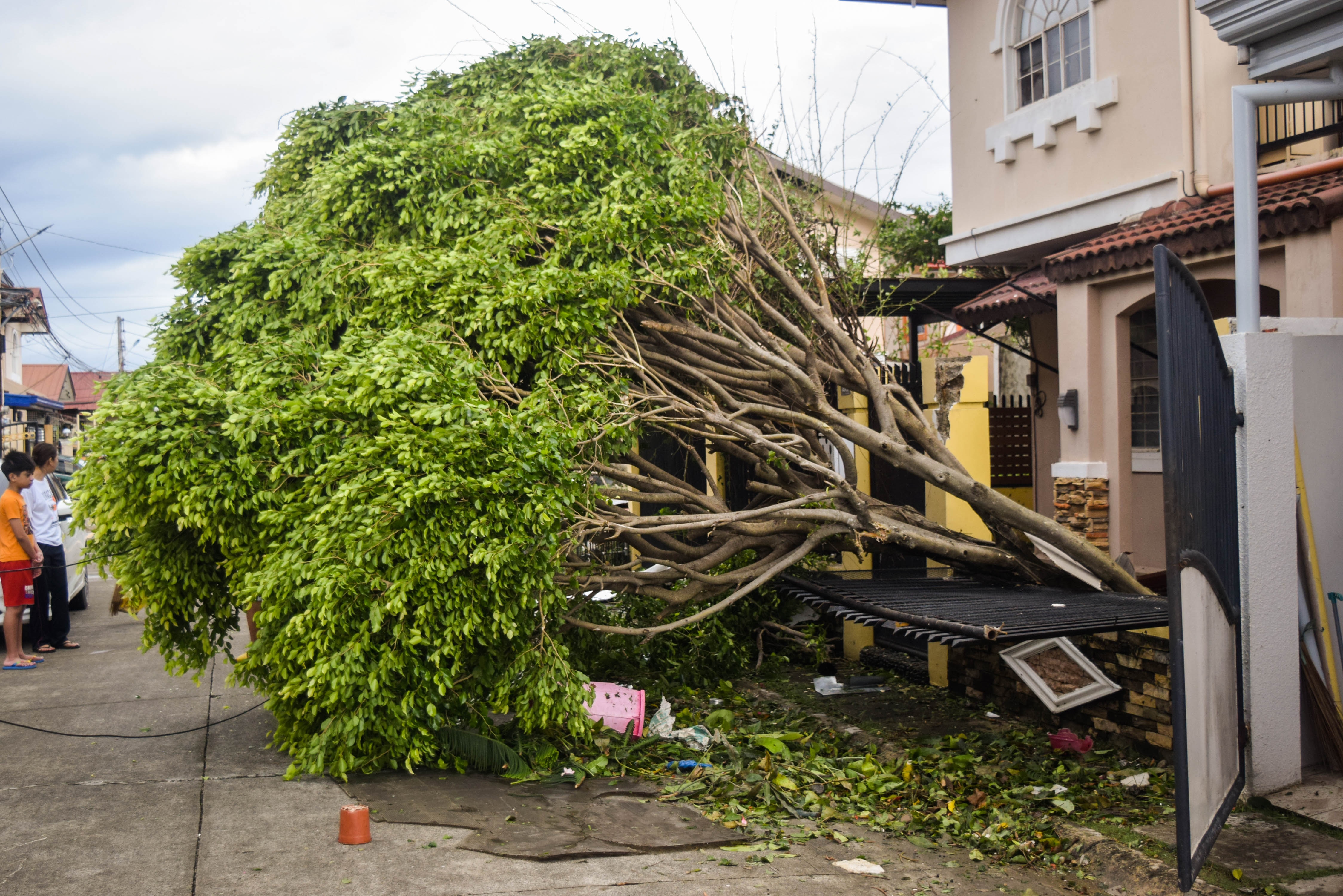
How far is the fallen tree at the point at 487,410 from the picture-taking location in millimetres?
5098

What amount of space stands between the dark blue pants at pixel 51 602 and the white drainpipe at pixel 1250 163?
8.58 meters

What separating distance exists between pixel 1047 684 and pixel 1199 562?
289cm

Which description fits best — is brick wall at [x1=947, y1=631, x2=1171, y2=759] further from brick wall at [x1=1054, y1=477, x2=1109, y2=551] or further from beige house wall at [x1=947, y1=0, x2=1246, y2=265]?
beige house wall at [x1=947, y1=0, x2=1246, y2=265]

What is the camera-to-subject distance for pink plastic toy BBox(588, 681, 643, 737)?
6305 mm

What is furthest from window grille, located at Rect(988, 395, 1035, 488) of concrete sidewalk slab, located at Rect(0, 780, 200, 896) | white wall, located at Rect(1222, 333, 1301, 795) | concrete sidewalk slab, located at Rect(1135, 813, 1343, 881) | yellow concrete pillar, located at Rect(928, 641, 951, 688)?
concrete sidewalk slab, located at Rect(0, 780, 200, 896)

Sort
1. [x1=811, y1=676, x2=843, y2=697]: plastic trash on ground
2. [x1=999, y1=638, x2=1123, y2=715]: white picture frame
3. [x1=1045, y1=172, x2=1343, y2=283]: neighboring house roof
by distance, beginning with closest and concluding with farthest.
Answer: [x1=999, y1=638, x2=1123, y2=715]: white picture frame → [x1=1045, y1=172, x2=1343, y2=283]: neighboring house roof → [x1=811, y1=676, x2=843, y2=697]: plastic trash on ground

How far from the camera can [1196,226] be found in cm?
802

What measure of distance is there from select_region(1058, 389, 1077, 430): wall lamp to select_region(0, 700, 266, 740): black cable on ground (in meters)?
7.07

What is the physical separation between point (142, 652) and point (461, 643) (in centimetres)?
193

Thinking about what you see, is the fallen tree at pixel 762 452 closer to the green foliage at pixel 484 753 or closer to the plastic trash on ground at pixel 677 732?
the plastic trash on ground at pixel 677 732

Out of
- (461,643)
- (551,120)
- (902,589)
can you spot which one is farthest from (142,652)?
(902,589)

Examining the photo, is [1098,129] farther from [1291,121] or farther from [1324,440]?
[1324,440]

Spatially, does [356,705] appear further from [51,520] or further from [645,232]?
[51,520]

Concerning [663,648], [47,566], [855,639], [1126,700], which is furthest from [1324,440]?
[47,566]
